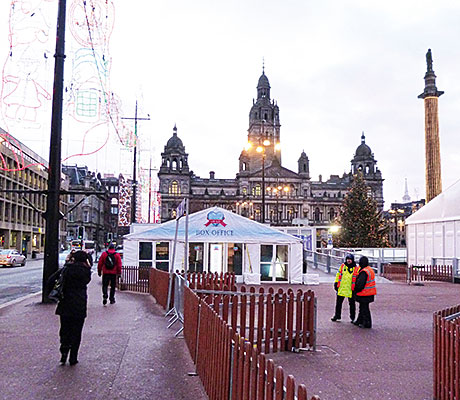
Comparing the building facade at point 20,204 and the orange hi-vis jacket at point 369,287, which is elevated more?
the building facade at point 20,204

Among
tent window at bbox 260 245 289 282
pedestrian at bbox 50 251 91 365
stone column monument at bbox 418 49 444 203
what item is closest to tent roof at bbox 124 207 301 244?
tent window at bbox 260 245 289 282

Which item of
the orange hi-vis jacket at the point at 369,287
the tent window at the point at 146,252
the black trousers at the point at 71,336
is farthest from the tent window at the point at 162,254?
the black trousers at the point at 71,336

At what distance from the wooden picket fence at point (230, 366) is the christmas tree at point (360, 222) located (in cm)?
4378

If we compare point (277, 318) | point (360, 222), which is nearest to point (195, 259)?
point (277, 318)

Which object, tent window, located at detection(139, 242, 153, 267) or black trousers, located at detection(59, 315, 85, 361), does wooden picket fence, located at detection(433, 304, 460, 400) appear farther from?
tent window, located at detection(139, 242, 153, 267)

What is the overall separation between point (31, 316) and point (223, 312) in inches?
242

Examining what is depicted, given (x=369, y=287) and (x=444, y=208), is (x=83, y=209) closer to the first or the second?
(x=444, y=208)

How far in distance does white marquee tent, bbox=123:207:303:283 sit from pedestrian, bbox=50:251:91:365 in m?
13.5

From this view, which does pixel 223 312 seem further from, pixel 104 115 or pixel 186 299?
pixel 104 115

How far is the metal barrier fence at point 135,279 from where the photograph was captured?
59.4 feet

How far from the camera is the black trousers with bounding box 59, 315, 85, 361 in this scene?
22.9 ft

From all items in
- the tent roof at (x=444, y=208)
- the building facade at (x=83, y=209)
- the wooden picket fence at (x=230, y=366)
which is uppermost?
the building facade at (x=83, y=209)

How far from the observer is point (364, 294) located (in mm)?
10406

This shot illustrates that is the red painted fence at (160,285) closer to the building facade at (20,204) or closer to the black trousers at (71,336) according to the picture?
the black trousers at (71,336)
